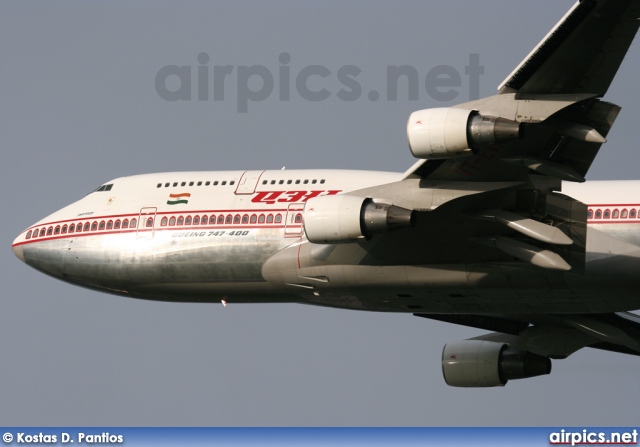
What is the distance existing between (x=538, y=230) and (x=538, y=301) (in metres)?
3.88

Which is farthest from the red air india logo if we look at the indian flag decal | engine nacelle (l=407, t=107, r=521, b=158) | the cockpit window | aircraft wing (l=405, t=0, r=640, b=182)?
engine nacelle (l=407, t=107, r=521, b=158)

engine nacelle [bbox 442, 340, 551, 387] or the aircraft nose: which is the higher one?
the aircraft nose

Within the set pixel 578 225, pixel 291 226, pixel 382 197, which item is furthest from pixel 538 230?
pixel 291 226

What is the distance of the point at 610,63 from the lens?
3052 centimetres

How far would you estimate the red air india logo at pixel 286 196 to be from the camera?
127ft

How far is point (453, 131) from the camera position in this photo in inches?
1216

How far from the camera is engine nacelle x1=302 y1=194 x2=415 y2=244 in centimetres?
3378

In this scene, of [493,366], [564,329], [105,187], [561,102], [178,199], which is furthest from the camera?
[493,366]

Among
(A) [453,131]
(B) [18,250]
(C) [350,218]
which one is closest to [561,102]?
(A) [453,131]

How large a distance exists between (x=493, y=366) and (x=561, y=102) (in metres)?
14.8

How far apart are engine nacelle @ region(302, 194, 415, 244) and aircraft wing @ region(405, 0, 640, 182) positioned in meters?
1.21

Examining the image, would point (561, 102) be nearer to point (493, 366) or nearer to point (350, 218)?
point (350, 218)

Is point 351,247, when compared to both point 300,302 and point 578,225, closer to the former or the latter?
point 300,302

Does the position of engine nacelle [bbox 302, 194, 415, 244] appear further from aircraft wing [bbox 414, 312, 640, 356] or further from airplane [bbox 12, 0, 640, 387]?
aircraft wing [bbox 414, 312, 640, 356]
